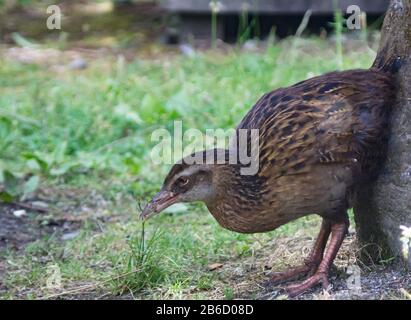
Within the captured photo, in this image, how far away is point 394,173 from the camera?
4.43 meters

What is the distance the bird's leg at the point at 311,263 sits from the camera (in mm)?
4621

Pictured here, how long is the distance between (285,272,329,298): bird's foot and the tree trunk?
14.9 inches

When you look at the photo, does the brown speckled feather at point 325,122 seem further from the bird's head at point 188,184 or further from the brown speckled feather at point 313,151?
the bird's head at point 188,184

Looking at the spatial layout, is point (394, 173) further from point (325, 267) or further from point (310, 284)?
point (310, 284)

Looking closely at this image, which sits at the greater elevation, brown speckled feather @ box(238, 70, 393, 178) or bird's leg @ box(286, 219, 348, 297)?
brown speckled feather @ box(238, 70, 393, 178)

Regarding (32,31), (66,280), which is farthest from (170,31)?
(66,280)

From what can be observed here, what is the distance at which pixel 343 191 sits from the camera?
14.1ft

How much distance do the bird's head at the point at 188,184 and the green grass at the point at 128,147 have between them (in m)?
0.30

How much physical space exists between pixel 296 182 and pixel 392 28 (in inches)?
38.6

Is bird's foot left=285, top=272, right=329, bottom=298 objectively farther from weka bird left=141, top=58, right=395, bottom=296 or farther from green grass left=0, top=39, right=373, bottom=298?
green grass left=0, top=39, right=373, bottom=298

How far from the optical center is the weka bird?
4258mm

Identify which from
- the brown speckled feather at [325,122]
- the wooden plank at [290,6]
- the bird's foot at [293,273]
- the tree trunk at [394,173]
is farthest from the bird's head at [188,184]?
the wooden plank at [290,6]

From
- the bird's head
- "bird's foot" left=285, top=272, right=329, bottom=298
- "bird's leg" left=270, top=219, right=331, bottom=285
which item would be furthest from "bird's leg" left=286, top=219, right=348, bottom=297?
the bird's head
